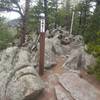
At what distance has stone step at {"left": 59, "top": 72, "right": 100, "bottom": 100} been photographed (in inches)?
295

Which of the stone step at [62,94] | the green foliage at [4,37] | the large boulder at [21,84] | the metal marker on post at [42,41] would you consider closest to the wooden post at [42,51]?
the metal marker on post at [42,41]

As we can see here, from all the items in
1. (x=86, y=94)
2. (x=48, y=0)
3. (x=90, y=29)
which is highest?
(x=48, y=0)

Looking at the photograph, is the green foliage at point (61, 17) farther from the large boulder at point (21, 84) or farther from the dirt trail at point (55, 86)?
the large boulder at point (21, 84)

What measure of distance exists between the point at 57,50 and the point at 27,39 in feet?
15.4

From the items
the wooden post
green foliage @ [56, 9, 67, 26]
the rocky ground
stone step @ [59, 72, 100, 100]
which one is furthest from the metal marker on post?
green foliage @ [56, 9, 67, 26]

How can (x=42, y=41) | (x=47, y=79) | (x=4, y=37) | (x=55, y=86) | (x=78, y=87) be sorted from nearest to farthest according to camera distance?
(x=78, y=87) → (x=55, y=86) → (x=42, y=41) → (x=47, y=79) → (x=4, y=37)

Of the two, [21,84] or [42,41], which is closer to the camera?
[21,84]

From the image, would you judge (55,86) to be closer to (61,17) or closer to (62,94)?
(62,94)

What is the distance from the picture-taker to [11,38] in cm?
1587

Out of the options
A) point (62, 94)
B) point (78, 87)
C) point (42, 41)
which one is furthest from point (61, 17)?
point (62, 94)

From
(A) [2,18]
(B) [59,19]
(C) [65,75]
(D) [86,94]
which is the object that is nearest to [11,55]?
(C) [65,75]

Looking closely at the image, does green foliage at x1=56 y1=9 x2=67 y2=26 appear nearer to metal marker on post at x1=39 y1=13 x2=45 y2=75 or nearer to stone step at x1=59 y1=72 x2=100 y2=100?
metal marker on post at x1=39 y1=13 x2=45 y2=75

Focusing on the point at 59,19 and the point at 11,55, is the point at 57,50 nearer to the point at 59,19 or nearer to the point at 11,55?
the point at 11,55

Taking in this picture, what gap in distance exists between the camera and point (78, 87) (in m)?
7.91
